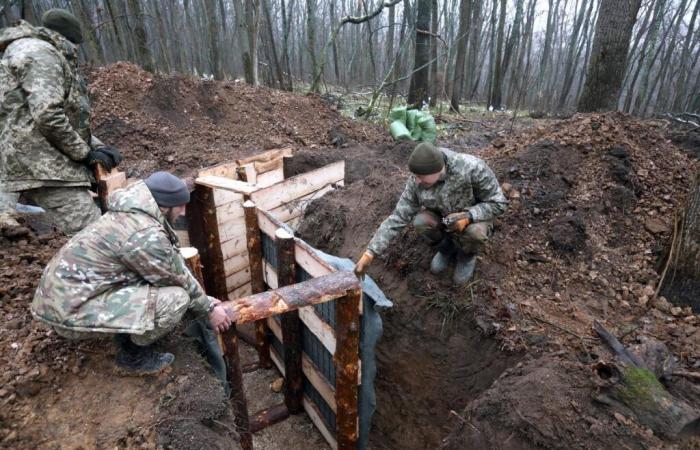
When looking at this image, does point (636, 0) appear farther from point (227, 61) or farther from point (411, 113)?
point (227, 61)

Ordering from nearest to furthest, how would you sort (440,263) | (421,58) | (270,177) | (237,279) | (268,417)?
(440,263), (268,417), (237,279), (270,177), (421,58)

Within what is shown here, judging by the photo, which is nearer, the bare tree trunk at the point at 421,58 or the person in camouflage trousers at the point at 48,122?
the person in camouflage trousers at the point at 48,122

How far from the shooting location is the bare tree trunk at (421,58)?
9891 mm

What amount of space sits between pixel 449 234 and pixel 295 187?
7.13ft

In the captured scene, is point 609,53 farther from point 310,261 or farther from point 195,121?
point 195,121

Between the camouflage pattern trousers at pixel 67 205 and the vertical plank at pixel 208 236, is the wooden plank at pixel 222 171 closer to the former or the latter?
the vertical plank at pixel 208 236

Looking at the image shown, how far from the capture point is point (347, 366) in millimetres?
3273

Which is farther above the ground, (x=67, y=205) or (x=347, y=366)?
(x=67, y=205)

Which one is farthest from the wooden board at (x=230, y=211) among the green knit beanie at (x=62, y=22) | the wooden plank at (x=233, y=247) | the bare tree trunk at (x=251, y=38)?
the bare tree trunk at (x=251, y=38)

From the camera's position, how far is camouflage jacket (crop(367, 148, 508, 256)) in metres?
3.48

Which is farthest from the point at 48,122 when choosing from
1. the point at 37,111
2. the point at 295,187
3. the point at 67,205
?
the point at 295,187

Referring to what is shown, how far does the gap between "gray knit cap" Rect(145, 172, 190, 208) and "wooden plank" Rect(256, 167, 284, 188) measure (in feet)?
9.23

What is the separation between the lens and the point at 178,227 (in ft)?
15.6

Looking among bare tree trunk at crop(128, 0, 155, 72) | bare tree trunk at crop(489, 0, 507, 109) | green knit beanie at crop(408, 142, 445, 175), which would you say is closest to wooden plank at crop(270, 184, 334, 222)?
green knit beanie at crop(408, 142, 445, 175)
